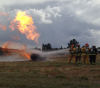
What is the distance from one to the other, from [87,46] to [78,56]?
1538mm

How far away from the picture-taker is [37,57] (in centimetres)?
3148

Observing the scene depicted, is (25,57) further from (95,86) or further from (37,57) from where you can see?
(95,86)

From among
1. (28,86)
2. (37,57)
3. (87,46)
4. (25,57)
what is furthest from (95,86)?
(25,57)

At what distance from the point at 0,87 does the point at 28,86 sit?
4.10 ft

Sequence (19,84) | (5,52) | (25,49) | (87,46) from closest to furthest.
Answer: (19,84) → (87,46) → (25,49) → (5,52)

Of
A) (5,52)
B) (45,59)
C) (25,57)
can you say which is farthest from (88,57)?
(5,52)

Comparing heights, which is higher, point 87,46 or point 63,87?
point 87,46

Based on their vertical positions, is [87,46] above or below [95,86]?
above

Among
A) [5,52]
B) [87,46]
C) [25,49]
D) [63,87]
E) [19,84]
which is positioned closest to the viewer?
[63,87]

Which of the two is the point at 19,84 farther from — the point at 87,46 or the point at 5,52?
the point at 5,52

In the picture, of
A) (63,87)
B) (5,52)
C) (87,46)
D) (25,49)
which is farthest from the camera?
(5,52)

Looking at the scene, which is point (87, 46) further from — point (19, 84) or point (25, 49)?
point (19, 84)

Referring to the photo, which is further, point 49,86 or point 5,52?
point 5,52

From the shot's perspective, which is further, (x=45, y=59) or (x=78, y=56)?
(x=45, y=59)
